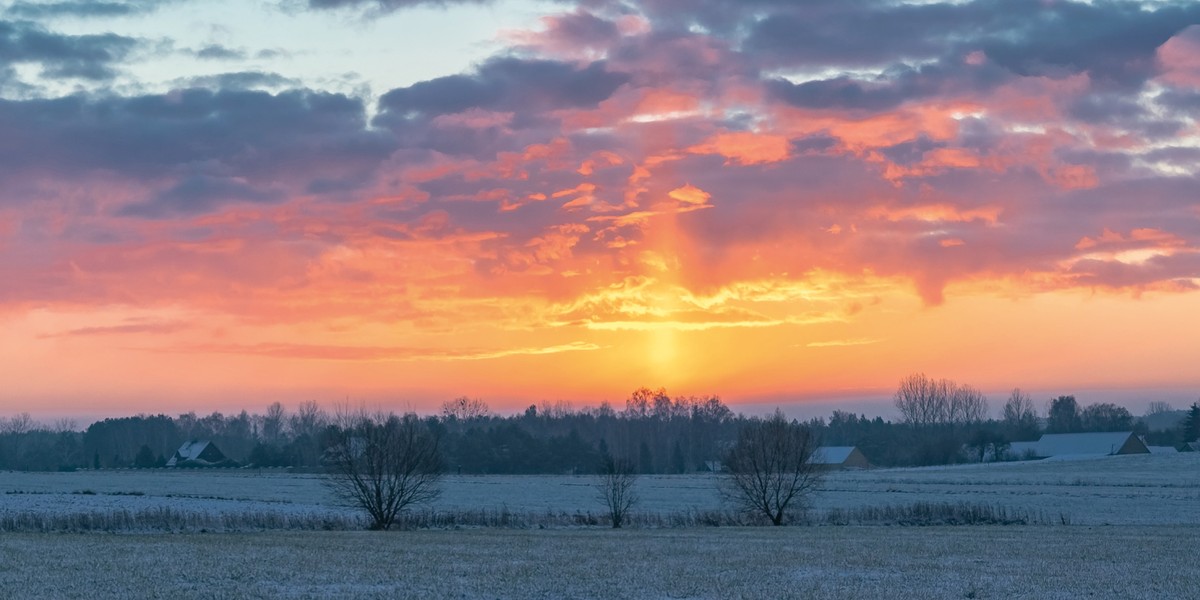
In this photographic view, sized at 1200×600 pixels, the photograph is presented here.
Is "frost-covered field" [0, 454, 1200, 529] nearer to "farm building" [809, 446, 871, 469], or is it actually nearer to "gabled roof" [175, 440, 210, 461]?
"farm building" [809, 446, 871, 469]

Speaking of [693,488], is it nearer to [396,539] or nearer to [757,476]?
[757,476]

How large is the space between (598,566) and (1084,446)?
15400cm

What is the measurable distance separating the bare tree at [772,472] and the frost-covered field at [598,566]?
15.6m

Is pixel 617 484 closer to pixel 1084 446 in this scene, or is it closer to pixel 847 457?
pixel 847 457

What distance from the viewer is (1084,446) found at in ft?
545

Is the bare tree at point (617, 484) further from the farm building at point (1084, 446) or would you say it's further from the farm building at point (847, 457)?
the farm building at point (1084, 446)

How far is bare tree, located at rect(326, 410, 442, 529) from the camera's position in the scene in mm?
54125

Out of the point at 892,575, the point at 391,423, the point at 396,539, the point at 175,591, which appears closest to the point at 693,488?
the point at 391,423

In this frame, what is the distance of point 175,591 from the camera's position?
2341 centimetres

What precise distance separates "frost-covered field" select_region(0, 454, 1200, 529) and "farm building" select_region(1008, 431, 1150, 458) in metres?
31.3

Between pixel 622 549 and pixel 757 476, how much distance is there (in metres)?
24.8

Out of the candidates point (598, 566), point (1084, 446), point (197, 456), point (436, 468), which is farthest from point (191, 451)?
point (598, 566)

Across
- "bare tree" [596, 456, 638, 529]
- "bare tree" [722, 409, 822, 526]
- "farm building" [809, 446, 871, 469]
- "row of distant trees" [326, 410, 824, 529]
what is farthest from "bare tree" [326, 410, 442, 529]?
"farm building" [809, 446, 871, 469]

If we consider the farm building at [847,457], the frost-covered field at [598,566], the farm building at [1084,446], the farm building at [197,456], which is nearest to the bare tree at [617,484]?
the frost-covered field at [598,566]
